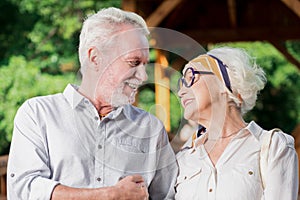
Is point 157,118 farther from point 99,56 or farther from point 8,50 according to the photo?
point 8,50

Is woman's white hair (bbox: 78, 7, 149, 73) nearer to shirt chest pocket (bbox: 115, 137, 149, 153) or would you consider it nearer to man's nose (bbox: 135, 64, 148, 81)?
man's nose (bbox: 135, 64, 148, 81)

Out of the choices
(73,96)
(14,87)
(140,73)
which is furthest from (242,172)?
(14,87)

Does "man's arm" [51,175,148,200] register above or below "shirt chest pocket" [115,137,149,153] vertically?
below

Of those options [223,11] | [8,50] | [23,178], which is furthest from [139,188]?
[8,50]

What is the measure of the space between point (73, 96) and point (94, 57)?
14 cm

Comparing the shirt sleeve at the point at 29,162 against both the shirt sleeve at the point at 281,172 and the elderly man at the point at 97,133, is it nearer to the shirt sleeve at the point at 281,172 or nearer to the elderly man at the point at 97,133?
the elderly man at the point at 97,133

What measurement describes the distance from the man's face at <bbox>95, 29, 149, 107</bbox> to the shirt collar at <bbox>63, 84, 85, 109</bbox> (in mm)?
87

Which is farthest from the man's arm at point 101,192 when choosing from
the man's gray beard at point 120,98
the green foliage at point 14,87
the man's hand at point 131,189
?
the green foliage at point 14,87

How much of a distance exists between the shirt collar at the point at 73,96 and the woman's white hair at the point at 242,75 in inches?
16.9

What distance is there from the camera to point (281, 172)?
1.85 metres

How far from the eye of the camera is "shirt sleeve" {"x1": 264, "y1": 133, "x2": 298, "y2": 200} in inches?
72.7

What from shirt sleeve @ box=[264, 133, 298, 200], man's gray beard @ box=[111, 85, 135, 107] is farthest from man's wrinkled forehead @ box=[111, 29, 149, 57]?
shirt sleeve @ box=[264, 133, 298, 200]

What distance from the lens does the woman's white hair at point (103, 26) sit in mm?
1926

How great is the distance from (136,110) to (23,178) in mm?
425
